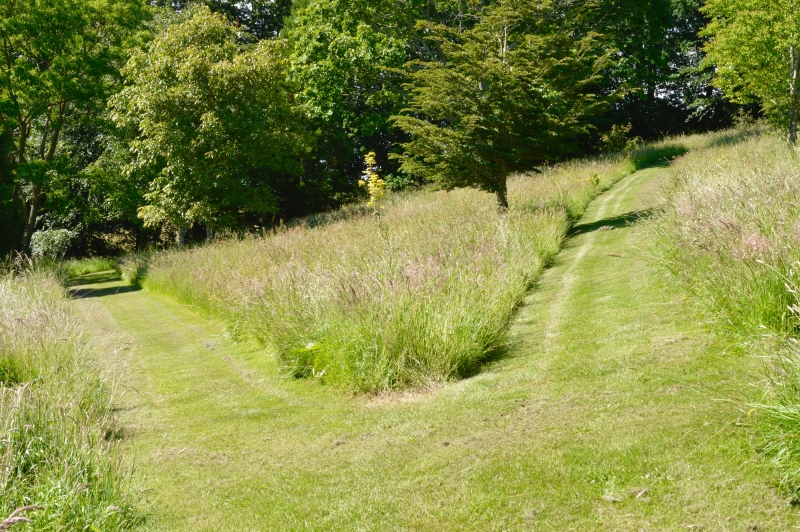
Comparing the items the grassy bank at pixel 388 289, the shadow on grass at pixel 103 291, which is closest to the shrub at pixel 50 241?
the shadow on grass at pixel 103 291

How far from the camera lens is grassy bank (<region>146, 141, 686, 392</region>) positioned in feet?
22.2

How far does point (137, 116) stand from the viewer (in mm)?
23594

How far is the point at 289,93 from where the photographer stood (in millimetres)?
31141

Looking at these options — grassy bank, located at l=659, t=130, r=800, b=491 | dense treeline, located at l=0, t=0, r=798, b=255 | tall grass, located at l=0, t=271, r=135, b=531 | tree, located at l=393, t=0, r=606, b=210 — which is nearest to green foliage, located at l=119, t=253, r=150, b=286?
dense treeline, located at l=0, t=0, r=798, b=255

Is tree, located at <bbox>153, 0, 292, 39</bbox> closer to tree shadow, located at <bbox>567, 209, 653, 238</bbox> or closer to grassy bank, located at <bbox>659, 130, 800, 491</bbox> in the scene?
tree shadow, located at <bbox>567, 209, 653, 238</bbox>

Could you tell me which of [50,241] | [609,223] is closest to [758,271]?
[609,223]

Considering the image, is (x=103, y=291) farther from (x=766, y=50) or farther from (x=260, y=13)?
(x=260, y=13)

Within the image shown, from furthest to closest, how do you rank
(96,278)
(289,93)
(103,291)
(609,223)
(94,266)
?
(289,93)
(94,266)
(96,278)
(103,291)
(609,223)

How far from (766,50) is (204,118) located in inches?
632

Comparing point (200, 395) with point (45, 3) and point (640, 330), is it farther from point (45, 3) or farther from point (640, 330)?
point (45, 3)

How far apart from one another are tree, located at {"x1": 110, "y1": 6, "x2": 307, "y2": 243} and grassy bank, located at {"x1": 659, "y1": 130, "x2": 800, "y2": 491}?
16.2 m

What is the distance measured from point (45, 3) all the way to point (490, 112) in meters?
16.2

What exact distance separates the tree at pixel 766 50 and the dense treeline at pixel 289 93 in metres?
0.11

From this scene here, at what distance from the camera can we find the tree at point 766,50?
1706cm
